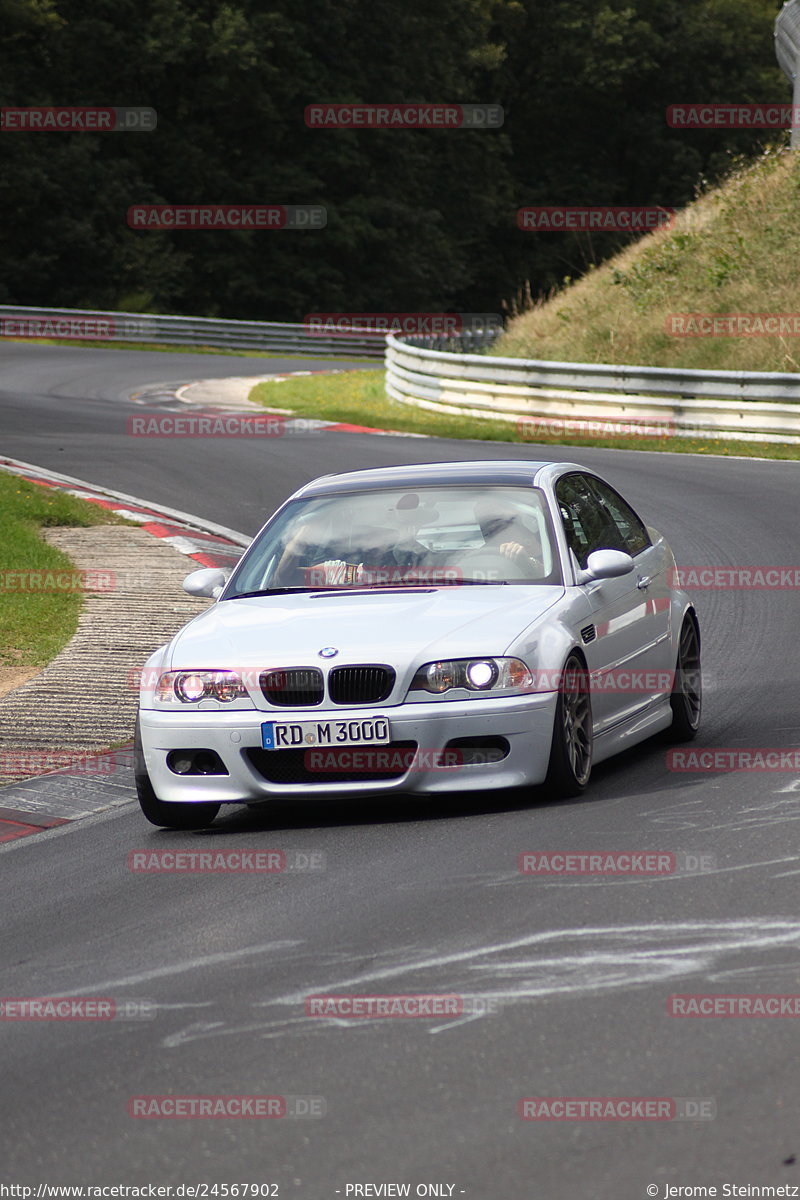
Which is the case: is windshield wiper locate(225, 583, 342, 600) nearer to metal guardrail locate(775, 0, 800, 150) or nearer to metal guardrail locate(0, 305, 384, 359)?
metal guardrail locate(775, 0, 800, 150)

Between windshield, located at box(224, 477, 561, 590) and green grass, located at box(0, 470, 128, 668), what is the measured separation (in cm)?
332

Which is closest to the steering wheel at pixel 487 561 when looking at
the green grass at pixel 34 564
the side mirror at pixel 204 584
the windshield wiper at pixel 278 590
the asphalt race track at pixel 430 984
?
the windshield wiper at pixel 278 590

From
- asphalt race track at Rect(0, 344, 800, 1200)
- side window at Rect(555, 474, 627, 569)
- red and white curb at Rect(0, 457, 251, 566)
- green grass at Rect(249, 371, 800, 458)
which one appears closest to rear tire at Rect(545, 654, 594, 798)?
asphalt race track at Rect(0, 344, 800, 1200)

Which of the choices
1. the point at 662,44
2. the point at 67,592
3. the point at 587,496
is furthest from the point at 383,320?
the point at 587,496

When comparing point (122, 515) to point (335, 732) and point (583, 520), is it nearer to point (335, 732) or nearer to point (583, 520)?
point (583, 520)

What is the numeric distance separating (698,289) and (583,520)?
75.8 ft

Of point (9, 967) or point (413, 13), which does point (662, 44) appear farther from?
point (9, 967)

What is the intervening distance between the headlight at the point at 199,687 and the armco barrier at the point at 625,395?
16.6m

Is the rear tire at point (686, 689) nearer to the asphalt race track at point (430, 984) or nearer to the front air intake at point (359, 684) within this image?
the asphalt race track at point (430, 984)

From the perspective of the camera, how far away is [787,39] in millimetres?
33219

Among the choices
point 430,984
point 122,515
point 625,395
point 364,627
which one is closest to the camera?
point 430,984

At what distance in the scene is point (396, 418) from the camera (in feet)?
93.6

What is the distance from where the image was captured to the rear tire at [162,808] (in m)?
7.87

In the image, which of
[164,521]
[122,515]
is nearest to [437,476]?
[164,521]
